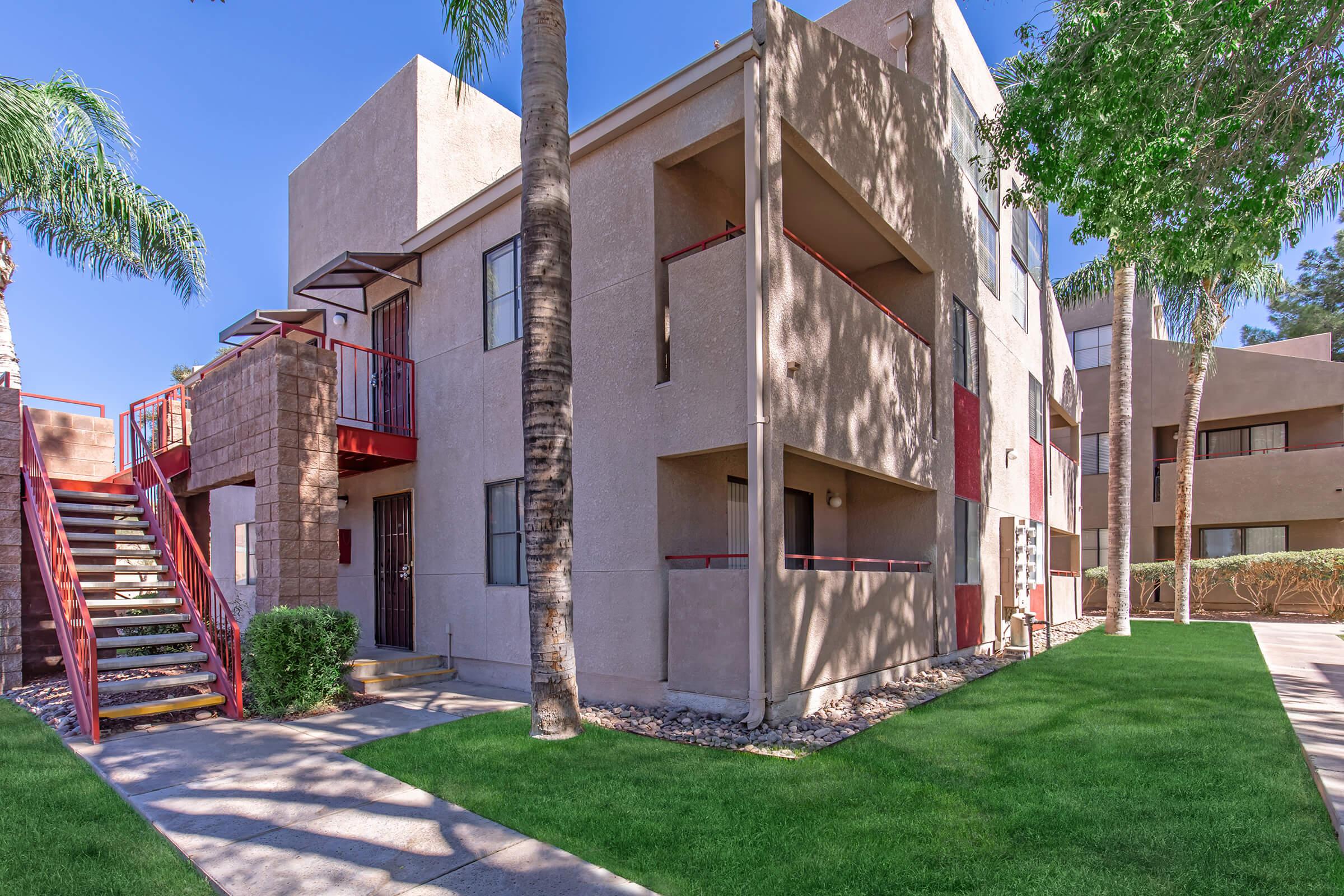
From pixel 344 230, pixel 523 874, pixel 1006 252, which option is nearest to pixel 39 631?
pixel 344 230

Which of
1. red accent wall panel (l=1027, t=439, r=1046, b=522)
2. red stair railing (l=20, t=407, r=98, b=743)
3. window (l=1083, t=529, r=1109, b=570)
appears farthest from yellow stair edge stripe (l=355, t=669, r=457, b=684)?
window (l=1083, t=529, r=1109, b=570)

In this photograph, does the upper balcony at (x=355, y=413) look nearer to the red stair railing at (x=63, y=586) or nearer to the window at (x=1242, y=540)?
the red stair railing at (x=63, y=586)

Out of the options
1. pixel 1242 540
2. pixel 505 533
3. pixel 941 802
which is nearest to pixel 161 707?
pixel 505 533

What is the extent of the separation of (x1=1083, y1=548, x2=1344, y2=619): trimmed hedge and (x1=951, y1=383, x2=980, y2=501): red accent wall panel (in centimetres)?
1198

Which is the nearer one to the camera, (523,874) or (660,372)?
(523,874)

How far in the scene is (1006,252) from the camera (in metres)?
16.3

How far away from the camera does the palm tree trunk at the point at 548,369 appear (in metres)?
6.58

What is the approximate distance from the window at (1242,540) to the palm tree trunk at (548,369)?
24569mm

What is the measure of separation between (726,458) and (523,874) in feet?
18.8

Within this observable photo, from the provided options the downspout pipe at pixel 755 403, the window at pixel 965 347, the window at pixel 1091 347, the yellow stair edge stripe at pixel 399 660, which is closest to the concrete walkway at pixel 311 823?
the yellow stair edge stripe at pixel 399 660

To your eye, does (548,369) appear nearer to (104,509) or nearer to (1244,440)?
(104,509)

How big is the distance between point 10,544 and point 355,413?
452cm

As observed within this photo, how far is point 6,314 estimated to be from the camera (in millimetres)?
13266

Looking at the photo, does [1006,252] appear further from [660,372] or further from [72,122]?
[72,122]
